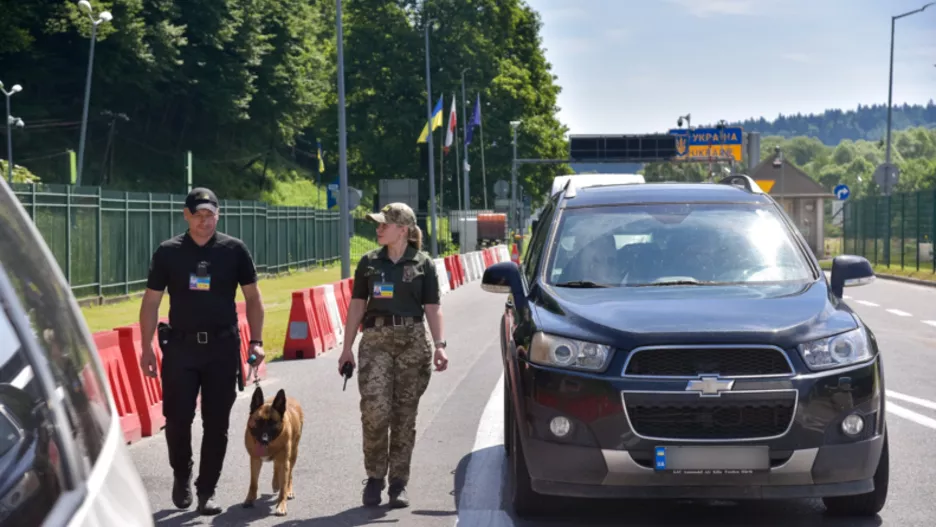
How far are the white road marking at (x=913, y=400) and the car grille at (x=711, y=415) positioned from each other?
220 inches

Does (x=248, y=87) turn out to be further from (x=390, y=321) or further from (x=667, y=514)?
(x=667, y=514)

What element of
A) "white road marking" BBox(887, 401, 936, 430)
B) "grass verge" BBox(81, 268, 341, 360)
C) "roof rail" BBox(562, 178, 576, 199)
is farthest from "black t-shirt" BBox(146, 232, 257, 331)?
"white road marking" BBox(887, 401, 936, 430)

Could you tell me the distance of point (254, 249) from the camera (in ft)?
140

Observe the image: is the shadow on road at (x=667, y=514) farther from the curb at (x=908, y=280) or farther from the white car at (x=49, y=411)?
the curb at (x=908, y=280)

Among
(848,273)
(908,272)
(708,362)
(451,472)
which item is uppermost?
(848,273)

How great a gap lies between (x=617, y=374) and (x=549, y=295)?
1.01 metres

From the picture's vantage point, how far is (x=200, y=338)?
752 cm

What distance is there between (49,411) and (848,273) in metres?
6.32

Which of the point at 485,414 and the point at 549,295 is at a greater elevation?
the point at 549,295

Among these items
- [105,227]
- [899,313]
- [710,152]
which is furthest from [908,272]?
[710,152]

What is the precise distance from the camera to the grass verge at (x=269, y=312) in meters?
19.9

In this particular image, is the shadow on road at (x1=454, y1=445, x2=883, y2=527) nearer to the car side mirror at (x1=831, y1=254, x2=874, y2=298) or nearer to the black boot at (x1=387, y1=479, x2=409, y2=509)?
the black boot at (x1=387, y1=479, x2=409, y2=509)

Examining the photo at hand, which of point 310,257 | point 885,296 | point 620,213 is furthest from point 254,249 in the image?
point 620,213

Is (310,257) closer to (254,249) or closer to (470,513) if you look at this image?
(254,249)
